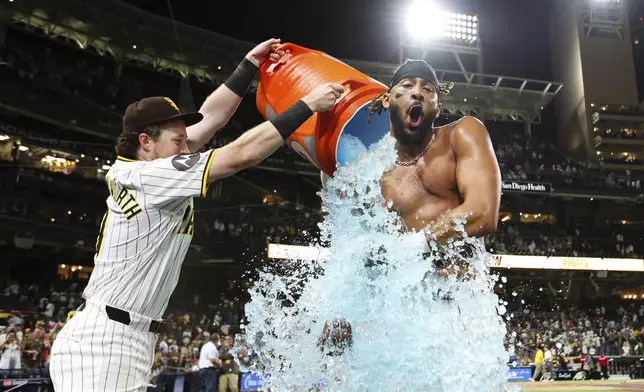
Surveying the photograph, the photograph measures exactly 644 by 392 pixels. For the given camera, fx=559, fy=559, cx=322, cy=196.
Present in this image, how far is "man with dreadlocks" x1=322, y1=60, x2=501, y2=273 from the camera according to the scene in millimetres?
2660

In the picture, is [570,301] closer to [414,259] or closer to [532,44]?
[532,44]

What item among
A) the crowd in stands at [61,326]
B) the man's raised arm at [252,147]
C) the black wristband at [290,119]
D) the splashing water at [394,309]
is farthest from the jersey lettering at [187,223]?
the crowd in stands at [61,326]

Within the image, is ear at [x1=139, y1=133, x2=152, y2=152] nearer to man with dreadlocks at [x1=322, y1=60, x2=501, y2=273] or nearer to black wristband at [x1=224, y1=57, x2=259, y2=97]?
black wristband at [x1=224, y1=57, x2=259, y2=97]

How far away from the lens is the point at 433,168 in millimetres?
2914

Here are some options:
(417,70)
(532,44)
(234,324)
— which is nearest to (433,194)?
(417,70)

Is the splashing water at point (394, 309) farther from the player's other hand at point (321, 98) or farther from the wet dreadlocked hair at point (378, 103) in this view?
the player's other hand at point (321, 98)

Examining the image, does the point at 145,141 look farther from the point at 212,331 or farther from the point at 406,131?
the point at 212,331

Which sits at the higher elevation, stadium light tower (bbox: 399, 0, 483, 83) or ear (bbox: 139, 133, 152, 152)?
stadium light tower (bbox: 399, 0, 483, 83)

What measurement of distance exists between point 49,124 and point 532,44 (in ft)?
93.8

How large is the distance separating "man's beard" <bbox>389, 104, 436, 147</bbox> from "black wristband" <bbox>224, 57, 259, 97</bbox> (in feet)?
3.23

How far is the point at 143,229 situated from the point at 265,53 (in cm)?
186

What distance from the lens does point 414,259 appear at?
2.70m

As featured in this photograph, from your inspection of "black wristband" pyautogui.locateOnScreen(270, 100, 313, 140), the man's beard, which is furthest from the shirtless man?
"black wristband" pyautogui.locateOnScreen(270, 100, 313, 140)

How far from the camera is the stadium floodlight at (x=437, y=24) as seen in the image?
27917mm
